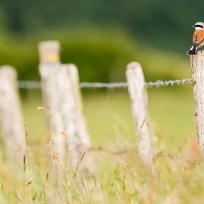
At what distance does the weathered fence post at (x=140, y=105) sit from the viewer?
9.62 metres

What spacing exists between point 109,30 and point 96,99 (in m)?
6.92

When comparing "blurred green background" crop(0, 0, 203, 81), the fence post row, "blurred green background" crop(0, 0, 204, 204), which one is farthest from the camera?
"blurred green background" crop(0, 0, 203, 81)

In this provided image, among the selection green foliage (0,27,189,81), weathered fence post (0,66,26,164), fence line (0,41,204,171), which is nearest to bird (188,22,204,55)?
fence line (0,41,204,171)

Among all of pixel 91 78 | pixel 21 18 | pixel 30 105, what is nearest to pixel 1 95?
pixel 30 105

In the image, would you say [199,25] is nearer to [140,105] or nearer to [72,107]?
[140,105]

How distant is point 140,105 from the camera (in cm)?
995

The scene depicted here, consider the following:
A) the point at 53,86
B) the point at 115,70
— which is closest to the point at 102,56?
the point at 115,70

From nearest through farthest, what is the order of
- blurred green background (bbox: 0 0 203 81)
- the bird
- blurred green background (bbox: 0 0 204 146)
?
1. the bird
2. blurred green background (bbox: 0 0 204 146)
3. blurred green background (bbox: 0 0 203 81)

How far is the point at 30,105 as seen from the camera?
30156 millimetres

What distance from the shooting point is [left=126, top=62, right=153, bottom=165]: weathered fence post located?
9.62 m

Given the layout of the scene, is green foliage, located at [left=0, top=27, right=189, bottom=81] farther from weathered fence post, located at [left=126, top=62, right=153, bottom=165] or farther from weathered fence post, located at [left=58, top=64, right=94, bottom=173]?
weathered fence post, located at [left=126, top=62, right=153, bottom=165]

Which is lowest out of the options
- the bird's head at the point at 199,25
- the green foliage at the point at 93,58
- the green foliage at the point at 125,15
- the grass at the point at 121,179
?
the grass at the point at 121,179

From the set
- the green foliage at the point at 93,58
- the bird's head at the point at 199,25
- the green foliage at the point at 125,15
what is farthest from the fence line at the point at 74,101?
the green foliage at the point at 125,15

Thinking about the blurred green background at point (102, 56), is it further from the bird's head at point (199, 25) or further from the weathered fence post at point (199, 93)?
the weathered fence post at point (199, 93)
